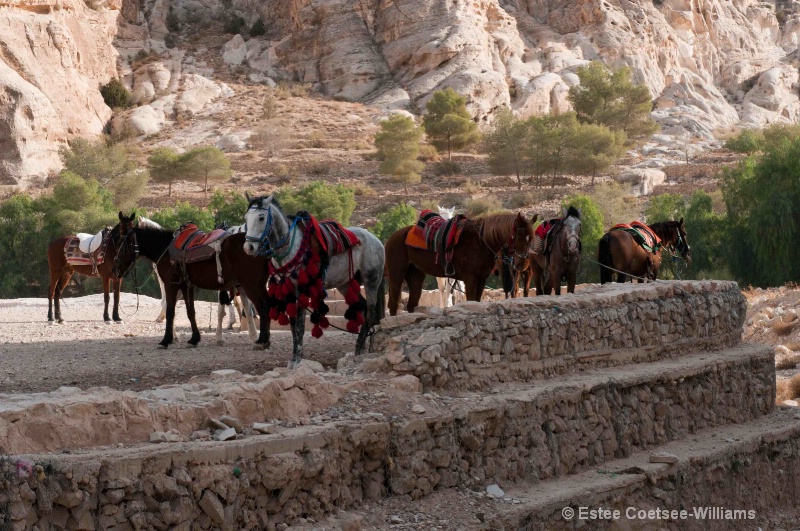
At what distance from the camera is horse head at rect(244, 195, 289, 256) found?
9594 mm

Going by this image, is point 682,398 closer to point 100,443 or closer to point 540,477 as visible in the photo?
point 540,477

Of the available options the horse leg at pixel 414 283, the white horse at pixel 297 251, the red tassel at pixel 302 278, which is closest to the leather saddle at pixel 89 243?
the horse leg at pixel 414 283

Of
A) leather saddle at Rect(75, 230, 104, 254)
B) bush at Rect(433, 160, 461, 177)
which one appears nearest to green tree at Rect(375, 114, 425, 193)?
bush at Rect(433, 160, 461, 177)

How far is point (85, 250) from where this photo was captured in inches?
675

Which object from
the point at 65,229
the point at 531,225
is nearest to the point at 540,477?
the point at 531,225

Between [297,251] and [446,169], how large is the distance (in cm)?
4186

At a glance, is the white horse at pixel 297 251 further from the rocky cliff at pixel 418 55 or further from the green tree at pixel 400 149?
the rocky cliff at pixel 418 55

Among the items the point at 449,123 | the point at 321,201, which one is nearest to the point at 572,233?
the point at 321,201

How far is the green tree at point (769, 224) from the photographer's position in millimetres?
28281

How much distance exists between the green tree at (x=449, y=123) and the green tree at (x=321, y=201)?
597 inches

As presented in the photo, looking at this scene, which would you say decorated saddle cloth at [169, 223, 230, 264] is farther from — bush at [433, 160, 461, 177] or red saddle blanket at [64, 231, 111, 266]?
bush at [433, 160, 461, 177]

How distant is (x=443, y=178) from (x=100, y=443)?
45150 millimetres

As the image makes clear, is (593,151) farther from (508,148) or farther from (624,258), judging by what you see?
(624,258)

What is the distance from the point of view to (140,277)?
102ft
